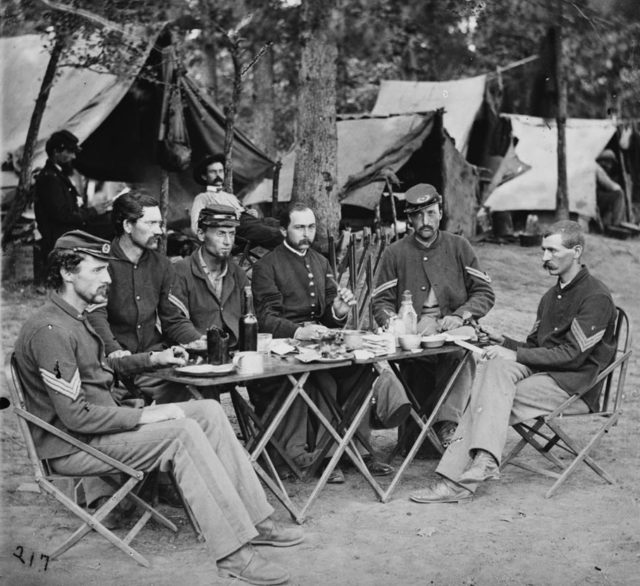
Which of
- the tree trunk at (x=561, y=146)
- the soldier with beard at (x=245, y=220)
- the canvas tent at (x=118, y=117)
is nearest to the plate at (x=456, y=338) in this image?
the soldier with beard at (x=245, y=220)

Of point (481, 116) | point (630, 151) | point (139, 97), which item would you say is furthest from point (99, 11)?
point (630, 151)

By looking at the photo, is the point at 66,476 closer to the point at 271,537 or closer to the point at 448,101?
the point at 271,537

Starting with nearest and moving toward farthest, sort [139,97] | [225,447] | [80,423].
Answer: [80,423]
[225,447]
[139,97]

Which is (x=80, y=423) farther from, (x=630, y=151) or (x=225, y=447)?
(x=630, y=151)

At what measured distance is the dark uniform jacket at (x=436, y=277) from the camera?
18.9ft

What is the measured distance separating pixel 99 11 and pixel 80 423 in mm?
6528

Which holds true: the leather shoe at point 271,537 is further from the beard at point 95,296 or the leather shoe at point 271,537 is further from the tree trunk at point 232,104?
the tree trunk at point 232,104

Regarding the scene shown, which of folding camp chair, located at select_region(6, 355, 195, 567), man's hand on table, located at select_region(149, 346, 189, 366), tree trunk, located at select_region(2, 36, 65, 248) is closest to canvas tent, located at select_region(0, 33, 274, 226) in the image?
tree trunk, located at select_region(2, 36, 65, 248)

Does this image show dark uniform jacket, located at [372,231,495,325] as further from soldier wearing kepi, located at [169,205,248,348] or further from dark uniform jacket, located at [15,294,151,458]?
dark uniform jacket, located at [15,294,151,458]

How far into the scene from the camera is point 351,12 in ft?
38.0

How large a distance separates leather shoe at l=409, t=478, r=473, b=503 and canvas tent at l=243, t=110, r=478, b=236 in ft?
25.7

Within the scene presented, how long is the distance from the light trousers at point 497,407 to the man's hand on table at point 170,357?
4.72ft

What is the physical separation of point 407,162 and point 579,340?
8698 mm

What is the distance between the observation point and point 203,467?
12.5ft
